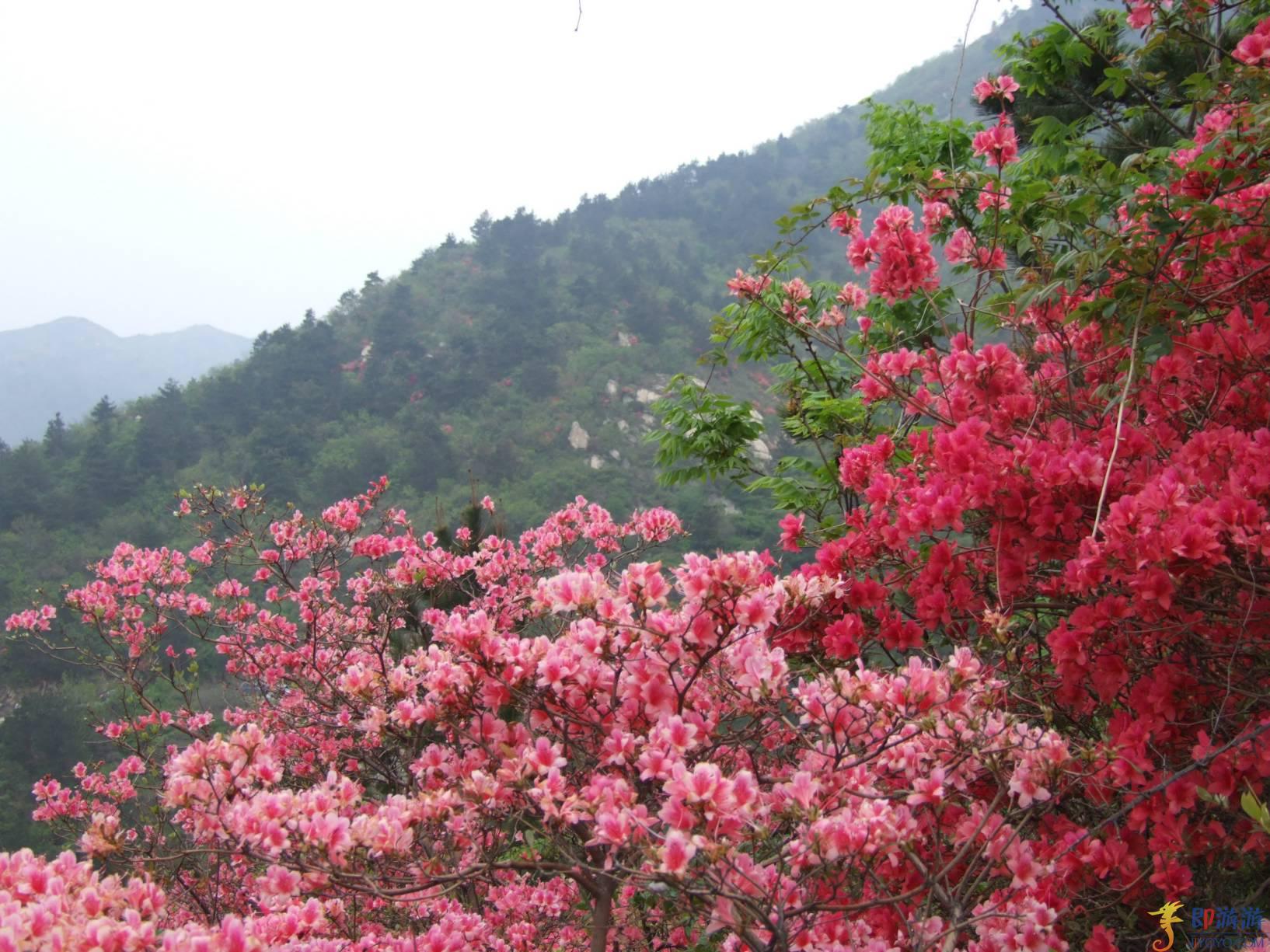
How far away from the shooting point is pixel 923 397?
2.52 m

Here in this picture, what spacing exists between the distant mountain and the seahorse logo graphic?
94.0 metres

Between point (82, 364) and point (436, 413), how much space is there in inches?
4235

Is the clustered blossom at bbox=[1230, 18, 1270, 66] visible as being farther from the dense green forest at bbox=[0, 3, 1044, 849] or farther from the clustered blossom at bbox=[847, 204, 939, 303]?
the dense green forest at bbox=[0, 3, 1044, 849]

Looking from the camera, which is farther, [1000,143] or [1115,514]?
[1000,143]

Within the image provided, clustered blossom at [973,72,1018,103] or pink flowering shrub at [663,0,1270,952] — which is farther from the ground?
clustered blossom at [973,72,1018,103]

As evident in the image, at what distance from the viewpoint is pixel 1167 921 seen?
158 cm

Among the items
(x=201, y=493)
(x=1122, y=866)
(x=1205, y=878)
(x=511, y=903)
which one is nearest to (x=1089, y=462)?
(x=1122, y=866)

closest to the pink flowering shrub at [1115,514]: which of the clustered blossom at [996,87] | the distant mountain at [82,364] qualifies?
the clustered blossom at [996,87]

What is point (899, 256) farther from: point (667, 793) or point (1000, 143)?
point (667, 793)

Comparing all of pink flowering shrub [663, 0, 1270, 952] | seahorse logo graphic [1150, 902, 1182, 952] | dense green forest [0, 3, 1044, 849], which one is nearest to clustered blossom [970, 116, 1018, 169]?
pink flowering shrub [663, 0, 1270, 952]

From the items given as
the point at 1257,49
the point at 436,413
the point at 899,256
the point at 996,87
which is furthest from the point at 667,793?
the point at 436,413

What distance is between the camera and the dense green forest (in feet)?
72.0

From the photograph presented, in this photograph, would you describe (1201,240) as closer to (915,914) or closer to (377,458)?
(915,914)

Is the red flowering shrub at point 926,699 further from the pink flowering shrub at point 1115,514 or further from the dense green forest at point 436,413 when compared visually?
the dense green forest at point 436,413
